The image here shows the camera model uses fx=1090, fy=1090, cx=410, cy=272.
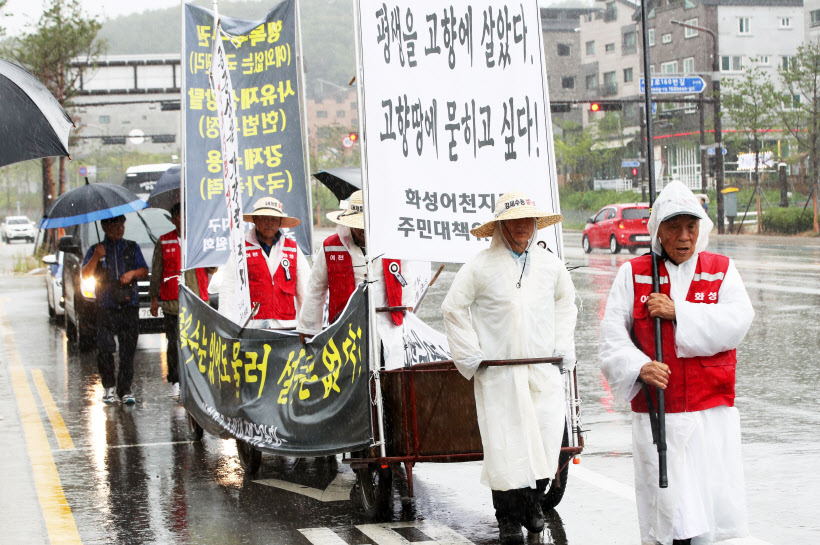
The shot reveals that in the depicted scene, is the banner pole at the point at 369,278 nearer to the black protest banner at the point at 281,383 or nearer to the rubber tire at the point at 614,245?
the black protest banner at the point at 281,383

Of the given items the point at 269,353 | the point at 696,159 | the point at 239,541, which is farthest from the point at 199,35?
the point at 696,159

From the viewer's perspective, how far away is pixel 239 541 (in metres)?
5.96

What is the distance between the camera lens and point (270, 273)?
26.1ft

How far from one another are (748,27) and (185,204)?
6040 centimetres

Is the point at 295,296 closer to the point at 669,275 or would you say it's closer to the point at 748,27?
the point at 669,275

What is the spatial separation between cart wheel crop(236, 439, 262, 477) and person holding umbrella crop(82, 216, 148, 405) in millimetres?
3356

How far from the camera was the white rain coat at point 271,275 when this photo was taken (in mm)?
7988

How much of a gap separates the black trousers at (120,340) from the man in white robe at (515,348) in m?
5.85

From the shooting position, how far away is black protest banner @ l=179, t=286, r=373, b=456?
6.15 meters

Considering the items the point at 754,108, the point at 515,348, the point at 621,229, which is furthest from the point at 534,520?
the point at 754,108

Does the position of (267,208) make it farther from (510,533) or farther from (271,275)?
(510,533)

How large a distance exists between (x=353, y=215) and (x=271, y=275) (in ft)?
4.25

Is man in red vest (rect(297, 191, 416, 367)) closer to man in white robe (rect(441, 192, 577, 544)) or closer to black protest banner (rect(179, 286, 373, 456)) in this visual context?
black protest banner (rect(179, 286, 373, 456))

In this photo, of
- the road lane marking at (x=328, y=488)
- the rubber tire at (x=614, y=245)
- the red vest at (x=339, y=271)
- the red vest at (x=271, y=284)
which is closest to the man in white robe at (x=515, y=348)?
the red vest at (x=339, y=271)
